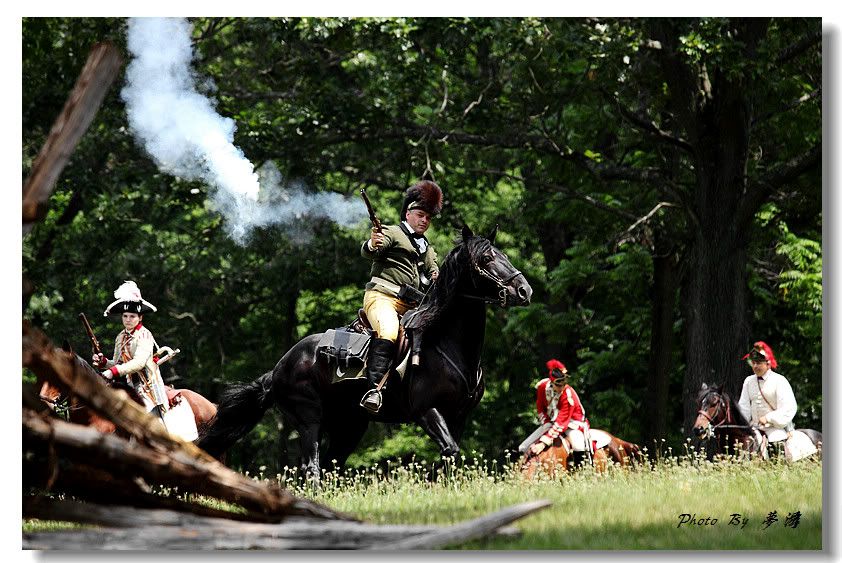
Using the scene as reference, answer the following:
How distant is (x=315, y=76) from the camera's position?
2581cm

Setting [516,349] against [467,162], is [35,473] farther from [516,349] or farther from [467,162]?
[516,349]

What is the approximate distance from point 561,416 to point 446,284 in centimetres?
480

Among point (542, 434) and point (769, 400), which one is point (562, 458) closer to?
point (542, 434)

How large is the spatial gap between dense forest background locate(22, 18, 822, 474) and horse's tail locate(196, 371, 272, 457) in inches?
227

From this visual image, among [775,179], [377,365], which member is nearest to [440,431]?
[377,365]

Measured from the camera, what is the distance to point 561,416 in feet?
57.6

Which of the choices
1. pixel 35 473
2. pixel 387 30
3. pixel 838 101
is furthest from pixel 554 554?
pixel 387 30

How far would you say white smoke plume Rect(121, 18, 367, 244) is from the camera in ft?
59.3

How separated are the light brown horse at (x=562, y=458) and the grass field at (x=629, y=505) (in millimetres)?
1201

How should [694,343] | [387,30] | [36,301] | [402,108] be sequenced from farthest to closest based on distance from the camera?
[36,301]
[402,108]
[387,30]
[694,343]

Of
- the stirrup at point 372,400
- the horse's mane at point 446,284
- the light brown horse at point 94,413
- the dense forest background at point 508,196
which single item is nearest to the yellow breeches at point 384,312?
the horse's mane at point 446,284

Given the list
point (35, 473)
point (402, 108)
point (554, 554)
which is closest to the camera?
point (35, 473)
